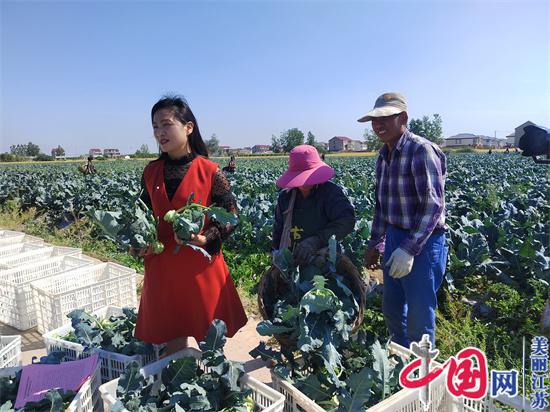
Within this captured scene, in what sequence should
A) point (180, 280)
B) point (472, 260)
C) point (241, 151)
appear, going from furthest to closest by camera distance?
point (241, 151), point (472, 260), point (180, 280)

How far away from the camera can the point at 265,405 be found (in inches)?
83.7

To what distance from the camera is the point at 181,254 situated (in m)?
2.51

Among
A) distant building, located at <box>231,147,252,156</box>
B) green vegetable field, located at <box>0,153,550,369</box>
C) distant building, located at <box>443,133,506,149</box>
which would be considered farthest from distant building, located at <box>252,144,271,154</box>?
green vegetable field, located at <box>0,153,550,369</box>

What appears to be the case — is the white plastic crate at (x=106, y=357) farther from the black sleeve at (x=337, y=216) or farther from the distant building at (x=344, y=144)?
the distant building at (x=344, y=144)

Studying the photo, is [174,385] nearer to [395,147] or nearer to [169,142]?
[169,142]

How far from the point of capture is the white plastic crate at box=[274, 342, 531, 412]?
1942 millimetres

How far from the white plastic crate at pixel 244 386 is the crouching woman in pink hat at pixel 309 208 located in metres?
0.80

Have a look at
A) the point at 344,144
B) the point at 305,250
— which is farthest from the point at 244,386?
the point at 344,144

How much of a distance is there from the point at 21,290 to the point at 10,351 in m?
1.69

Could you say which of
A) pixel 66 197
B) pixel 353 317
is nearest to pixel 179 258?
pixel 353 317

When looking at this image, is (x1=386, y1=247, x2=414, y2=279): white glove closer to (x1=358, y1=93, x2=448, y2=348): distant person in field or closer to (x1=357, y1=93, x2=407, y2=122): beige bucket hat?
(x1=358, y1=93, x2=448, y2=348): distant person in field

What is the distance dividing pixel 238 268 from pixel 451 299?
3167 mm

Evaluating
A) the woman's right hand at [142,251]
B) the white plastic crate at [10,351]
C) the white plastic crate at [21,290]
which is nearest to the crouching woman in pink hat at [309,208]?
the woman's right hand at [142,251]

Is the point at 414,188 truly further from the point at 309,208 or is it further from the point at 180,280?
the point at 180,280
